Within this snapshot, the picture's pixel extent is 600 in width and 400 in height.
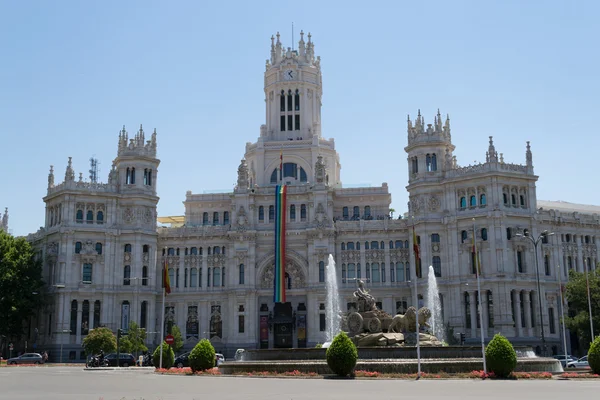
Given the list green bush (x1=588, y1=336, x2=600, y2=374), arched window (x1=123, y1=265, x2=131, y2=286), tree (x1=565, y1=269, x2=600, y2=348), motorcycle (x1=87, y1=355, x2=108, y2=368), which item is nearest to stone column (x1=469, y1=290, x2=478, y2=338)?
tree (x1=565, y1=269, x2=600, y2=348)

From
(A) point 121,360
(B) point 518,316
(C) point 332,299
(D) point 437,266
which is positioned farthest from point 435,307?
(A) point 121,360

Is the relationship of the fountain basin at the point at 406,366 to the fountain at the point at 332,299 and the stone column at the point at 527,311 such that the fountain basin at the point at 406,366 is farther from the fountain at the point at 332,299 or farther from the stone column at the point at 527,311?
the stone column at the point at 527,311

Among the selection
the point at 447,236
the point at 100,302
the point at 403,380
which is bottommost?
the point at 403,380

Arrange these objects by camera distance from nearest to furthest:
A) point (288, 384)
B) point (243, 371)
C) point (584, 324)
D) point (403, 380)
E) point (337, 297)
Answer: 1. point (288, 384)
2. point (403, 380)
3. point (243, 371)
4. point (584, 324)
5. point (337, 297)

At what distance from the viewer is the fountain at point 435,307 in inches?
3376

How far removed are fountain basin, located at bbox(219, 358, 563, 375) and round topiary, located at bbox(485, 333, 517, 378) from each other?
2761 millimetres

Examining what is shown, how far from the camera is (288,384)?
122 ft

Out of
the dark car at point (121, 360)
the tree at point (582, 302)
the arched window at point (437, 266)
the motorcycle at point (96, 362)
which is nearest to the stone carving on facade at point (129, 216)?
the dark car at point (121, 360)

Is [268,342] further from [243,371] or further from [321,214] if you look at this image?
[243,371]

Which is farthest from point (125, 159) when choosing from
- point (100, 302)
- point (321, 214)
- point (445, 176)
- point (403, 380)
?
point (403, 380)

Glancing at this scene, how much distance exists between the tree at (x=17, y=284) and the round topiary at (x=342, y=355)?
59580 mm

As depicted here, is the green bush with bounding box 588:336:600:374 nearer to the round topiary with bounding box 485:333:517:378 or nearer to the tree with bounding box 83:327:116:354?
the round topiary with bounding box 485:333:517:378

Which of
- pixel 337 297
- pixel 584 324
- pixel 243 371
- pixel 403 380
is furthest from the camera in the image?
pixel 337 297

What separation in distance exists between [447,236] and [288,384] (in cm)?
5899
